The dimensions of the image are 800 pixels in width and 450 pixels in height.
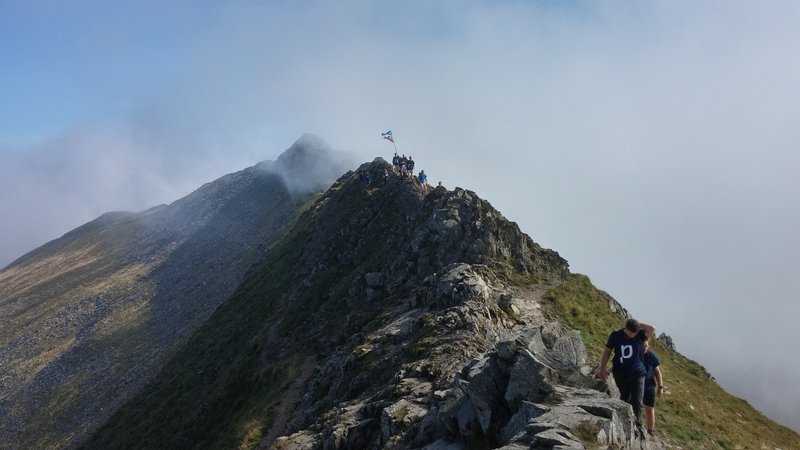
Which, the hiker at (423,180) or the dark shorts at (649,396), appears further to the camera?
the hiker at (423,180)

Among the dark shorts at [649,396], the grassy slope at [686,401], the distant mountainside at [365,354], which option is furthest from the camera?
the grassy slope at [686,401]

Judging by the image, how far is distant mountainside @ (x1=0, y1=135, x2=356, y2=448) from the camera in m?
82.2

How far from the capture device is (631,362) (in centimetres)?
1700

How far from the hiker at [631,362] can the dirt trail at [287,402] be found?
Result: 2129 cm

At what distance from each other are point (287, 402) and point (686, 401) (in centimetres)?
2575

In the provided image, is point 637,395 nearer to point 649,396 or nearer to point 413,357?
point 649,396

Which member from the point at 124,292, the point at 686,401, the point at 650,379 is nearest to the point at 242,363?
the point at 686,401

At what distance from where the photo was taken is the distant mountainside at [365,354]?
725 inches

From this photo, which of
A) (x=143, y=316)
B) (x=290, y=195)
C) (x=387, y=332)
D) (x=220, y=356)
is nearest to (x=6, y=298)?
(x=143, y=316)

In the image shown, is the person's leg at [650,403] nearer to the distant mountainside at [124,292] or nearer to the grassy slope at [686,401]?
the grassy slope at [686,401]

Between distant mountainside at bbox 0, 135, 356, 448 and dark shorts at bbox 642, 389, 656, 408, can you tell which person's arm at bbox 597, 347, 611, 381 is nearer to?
dark shorts at bbox 642, 389, 656, 408

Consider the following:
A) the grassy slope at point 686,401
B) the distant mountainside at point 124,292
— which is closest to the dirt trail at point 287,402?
the grassy slope at point 686,401

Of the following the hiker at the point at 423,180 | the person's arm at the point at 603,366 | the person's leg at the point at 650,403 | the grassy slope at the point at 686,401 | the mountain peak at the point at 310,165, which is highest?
the mountain peak at the point at 310,165

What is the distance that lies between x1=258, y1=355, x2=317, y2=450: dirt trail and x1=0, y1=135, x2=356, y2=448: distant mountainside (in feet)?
152
